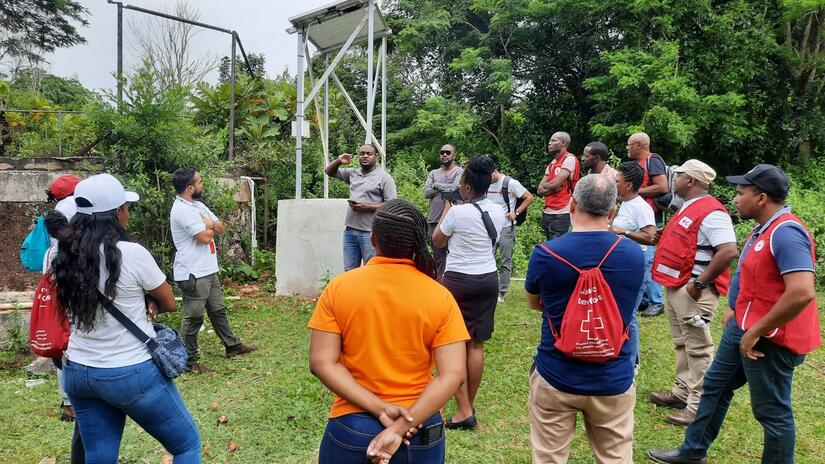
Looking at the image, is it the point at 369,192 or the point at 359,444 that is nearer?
the point at 359,444

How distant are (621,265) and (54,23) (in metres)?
23.5

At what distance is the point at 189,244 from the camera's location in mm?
4902

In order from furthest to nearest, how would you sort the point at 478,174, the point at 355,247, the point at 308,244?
the point at 308,244
the point at 355,247
the point at 478,174

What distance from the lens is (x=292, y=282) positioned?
7.71m

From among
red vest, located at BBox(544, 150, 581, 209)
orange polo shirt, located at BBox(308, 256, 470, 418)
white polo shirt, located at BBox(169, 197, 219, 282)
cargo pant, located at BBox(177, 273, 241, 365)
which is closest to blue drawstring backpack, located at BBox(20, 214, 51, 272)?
white polo shirt, located at BBox(169, 197, 219, 282)

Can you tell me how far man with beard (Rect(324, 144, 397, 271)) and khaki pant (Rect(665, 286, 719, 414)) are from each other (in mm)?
3356

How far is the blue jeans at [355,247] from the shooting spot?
6.38 m

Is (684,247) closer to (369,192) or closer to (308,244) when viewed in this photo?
(369,192)

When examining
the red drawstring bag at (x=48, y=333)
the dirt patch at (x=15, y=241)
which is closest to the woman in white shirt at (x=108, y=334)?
the red drawstring bag at (x=48, y=333)

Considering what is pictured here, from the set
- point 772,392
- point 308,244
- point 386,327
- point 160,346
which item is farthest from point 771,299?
point 308,244

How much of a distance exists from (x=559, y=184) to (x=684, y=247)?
253cm

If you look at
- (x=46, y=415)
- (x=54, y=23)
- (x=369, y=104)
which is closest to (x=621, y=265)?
(x=46, y=415)

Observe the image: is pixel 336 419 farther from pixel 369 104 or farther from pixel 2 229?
pixel 2 229

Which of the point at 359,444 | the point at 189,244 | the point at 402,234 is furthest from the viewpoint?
the point at 189,244
